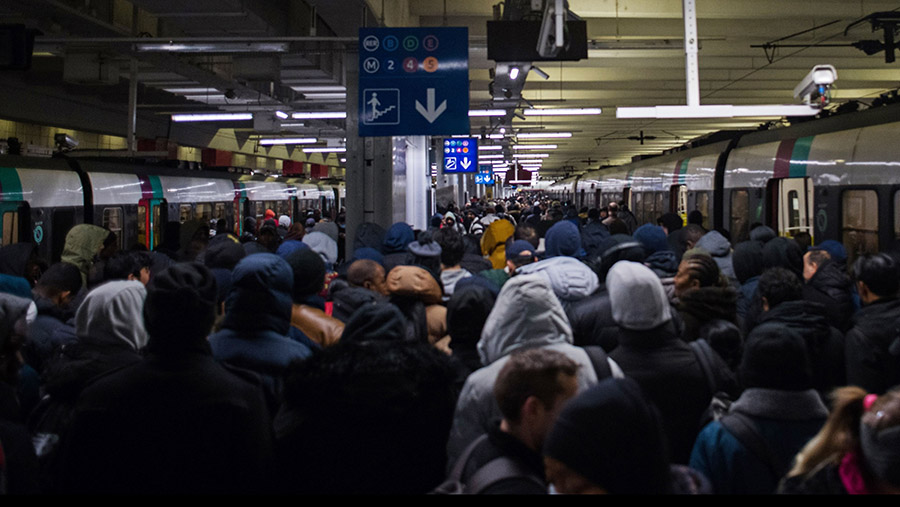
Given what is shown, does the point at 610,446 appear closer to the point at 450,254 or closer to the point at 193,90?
the point at 450,254

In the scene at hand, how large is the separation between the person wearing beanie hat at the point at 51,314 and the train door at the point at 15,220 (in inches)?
265

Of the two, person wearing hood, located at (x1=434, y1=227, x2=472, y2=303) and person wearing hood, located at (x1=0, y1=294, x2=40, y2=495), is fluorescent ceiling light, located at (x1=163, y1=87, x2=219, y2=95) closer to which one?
person wearing hood, located at (x1=434, y1=227, x2=472, y2=303)

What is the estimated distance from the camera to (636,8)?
38.4 feet

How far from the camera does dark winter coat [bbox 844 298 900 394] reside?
4.16m

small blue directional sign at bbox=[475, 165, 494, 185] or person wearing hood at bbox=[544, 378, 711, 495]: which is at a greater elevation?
small blue directional sign at bbox=[475, 165, 494, 185]

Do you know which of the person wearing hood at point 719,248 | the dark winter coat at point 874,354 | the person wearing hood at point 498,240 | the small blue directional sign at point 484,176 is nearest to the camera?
the dark winter coat at point 874,354

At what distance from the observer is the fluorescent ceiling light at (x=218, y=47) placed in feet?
31.8

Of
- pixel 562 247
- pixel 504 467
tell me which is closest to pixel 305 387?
pixel 504 467

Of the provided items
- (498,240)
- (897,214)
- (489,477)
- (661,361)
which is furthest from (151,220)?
(489,477)

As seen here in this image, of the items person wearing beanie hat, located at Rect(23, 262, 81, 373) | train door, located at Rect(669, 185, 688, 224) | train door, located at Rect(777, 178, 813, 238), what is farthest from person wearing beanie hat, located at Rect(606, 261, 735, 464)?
train door, located at Rect(669, 185, 688, 224)

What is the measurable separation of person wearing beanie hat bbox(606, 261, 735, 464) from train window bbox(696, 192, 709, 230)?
12861 mm

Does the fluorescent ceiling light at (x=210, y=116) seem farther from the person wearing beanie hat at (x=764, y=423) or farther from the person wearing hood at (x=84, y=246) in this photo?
the person wearing beanie hat at (x=764, y=423)

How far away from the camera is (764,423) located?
8.89 feet

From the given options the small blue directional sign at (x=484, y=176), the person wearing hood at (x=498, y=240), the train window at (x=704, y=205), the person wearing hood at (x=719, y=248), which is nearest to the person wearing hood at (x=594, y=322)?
the person wearing hood at (x=719, y=248)
